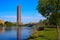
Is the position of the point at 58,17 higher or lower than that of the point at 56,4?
lower

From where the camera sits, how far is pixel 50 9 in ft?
53.0

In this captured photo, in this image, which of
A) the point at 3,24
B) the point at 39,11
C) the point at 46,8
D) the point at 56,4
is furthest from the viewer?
the point at 3,24

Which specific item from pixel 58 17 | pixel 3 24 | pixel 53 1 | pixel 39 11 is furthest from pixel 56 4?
pixel 3 24

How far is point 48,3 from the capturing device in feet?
52.5

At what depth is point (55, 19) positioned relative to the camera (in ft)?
54.3

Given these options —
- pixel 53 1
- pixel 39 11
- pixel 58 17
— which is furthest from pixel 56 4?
pixel 39 11

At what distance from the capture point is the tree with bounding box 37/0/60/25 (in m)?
15.5

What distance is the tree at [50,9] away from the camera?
15.5 metres

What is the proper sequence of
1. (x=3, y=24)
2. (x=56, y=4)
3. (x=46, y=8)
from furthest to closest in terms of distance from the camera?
1. (x=3, y=24)
2. (x=46, y=8)
3. (x=56, y=4)

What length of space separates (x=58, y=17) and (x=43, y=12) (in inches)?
63.0

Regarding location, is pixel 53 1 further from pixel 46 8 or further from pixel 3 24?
pixel 3 24

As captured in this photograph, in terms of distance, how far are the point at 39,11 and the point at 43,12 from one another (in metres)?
0.59

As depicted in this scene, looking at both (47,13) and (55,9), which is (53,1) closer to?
(55,9)

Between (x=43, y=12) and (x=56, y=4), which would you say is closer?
(x=56, y=4)
